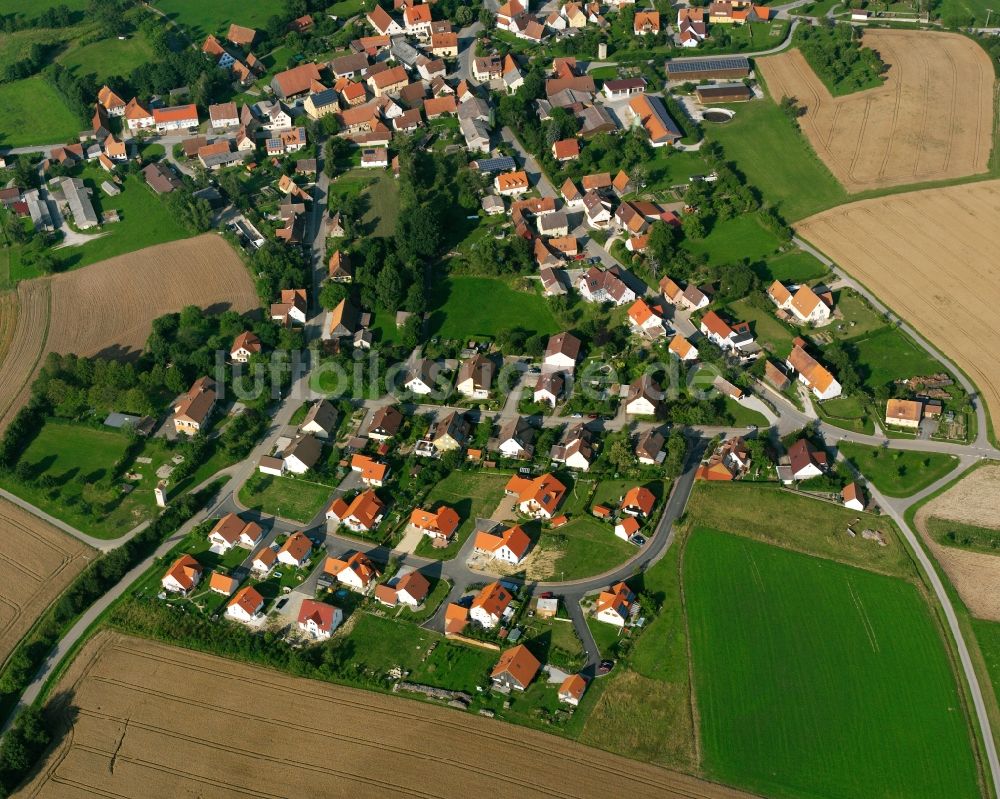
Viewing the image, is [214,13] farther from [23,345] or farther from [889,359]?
[889,359]

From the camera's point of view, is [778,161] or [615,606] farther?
[778,161]

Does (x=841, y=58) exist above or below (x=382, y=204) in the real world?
above

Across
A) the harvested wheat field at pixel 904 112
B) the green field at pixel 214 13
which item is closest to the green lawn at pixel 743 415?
the harvested wheat field at pixel 904 112

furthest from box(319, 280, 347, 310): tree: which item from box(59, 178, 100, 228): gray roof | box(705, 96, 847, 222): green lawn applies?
box(705, 96, 847, 222): green lawn

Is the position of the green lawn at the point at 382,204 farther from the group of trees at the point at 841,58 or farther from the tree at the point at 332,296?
the group of trees at the point at 841,58

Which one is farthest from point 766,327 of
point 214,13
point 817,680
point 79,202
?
point 214,13
